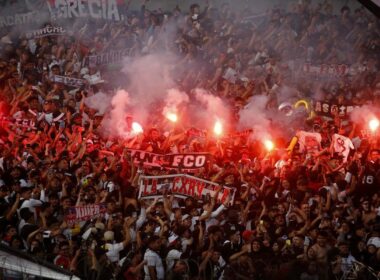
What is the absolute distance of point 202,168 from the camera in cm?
1133

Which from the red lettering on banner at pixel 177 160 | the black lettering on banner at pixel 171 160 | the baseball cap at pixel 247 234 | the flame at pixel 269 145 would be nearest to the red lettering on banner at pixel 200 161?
the black lettering on banner at pixel 171 160

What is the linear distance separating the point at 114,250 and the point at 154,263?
2.00 feet

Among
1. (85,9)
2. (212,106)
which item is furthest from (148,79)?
(85,9)

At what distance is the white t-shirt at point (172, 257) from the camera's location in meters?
9.00

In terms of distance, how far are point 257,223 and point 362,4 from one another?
7955 millimetres

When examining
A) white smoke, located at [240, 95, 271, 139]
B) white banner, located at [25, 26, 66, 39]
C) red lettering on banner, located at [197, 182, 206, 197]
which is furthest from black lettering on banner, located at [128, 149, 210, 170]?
white banner, located at [25, 26, 66, 39]

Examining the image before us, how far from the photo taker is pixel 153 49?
52.3 feet

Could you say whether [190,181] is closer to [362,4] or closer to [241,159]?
[241,159]

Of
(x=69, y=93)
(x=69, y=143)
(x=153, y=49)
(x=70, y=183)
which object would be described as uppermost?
(x=153, y=49)

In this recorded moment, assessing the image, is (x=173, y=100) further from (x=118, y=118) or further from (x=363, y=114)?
(x=363, y=114)

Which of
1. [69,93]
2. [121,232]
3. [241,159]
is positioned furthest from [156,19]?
[121,232]

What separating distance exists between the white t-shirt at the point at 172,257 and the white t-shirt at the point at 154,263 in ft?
0.44

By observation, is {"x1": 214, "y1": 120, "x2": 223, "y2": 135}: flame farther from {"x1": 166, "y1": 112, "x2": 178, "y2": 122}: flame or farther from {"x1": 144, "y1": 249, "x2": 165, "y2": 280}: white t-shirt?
{"x1": 144, "y1": 249, "x2": 165, "y2": 280}: white t-shirt

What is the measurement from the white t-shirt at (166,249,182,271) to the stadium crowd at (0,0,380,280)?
0.6 inches
